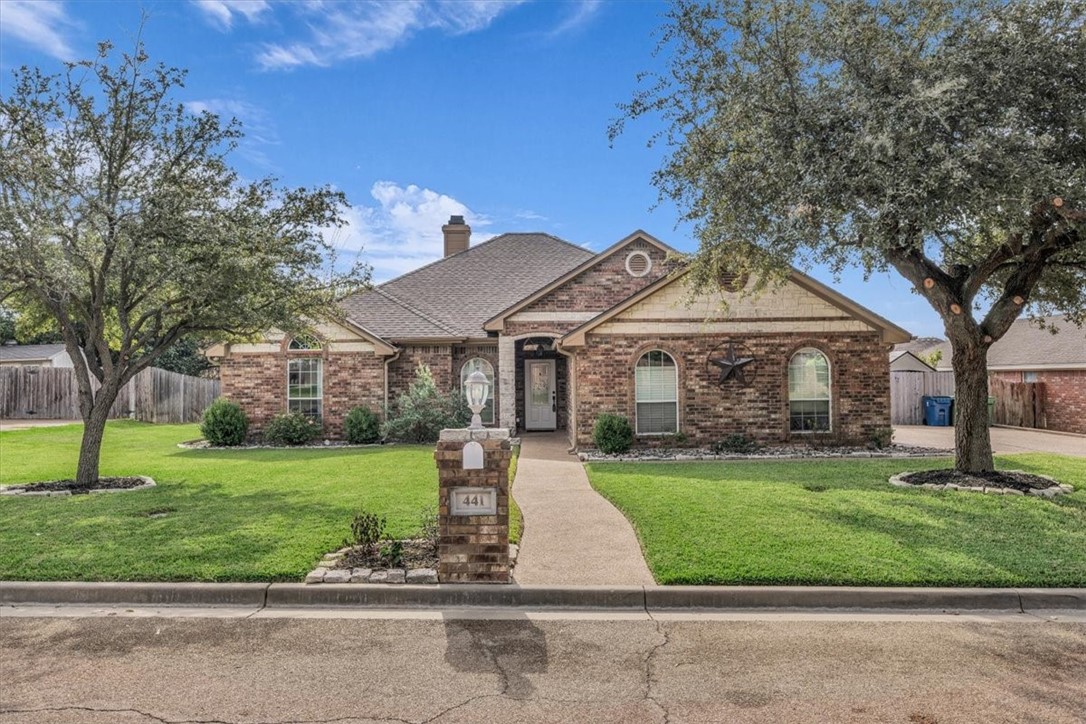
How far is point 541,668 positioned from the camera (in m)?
4.41

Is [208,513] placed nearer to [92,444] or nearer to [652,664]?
[92,444]

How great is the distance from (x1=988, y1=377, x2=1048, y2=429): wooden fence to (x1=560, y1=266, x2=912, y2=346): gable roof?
9.56 meters

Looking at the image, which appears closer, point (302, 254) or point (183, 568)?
point (183, 568)

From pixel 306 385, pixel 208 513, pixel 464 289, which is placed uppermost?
pixel 464 289

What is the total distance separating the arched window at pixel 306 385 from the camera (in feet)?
58.7

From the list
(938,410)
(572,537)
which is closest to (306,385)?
(572,537)

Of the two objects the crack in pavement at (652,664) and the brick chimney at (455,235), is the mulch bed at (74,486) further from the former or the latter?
the brick chimney at (455,235)

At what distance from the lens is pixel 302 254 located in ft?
37.3

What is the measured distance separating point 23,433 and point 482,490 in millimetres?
20878

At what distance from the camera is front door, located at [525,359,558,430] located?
2014cm

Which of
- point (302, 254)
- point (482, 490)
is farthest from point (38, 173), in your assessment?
point (482, 490)

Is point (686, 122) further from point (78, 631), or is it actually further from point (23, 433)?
point (23, 433)

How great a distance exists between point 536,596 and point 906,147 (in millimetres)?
7214

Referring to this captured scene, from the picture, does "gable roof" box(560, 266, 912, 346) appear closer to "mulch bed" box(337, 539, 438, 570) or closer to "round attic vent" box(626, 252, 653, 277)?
"round attic vent" box(626, 252, 653, 277)
